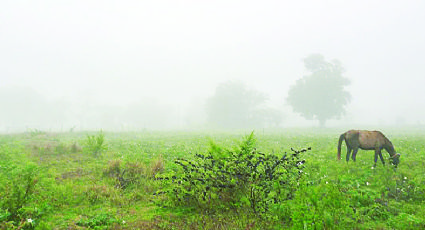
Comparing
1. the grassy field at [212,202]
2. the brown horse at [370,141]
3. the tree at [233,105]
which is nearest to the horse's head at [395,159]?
the brown horse at [370,141]

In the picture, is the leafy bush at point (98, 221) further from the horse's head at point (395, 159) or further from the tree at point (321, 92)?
the tree at point (321, 92)

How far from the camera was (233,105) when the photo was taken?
78.2 m

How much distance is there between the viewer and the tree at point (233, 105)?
255ft

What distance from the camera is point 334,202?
548 centimetres

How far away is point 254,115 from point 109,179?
7058 centimetres

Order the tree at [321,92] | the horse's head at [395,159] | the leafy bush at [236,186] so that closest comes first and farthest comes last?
the leafy bush at [236,186]
the horse's head at [395,159]
the tree at [321,92]

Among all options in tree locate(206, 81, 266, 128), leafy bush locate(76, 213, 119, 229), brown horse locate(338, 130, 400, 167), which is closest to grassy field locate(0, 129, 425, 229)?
leafy bush locate(76, 213, 119, 229)

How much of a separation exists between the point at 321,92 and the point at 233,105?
27927mm

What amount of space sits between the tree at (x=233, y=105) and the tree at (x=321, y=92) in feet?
59.6

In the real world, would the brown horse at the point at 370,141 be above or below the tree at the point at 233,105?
below

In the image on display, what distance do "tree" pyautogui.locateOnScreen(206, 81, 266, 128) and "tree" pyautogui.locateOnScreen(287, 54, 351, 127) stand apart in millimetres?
18154

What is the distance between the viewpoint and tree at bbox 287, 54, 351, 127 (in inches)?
2307

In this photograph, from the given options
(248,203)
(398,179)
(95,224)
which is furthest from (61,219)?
(398,179)

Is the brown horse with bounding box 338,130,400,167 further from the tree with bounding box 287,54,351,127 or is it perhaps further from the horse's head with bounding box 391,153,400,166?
the tree with bounding box 287,54,351,127
